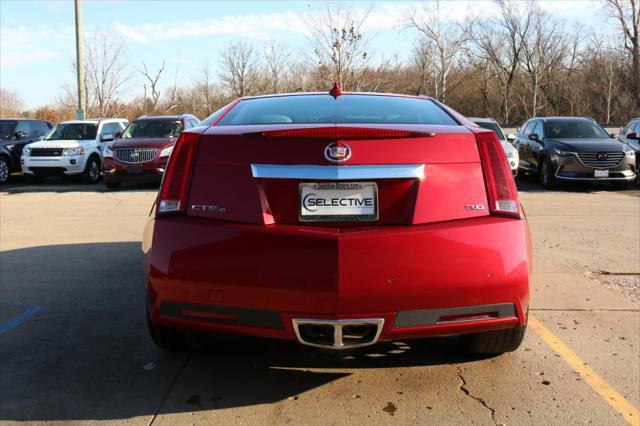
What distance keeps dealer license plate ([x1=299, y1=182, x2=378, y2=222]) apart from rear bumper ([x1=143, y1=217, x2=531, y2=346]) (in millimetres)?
70

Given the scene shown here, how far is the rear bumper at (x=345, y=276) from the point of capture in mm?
2834

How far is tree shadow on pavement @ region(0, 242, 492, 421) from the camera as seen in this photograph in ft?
10.5

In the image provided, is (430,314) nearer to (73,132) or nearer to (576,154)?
(576,154)

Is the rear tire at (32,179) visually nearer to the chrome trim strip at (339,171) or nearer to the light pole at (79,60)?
the light pole at (79,60)

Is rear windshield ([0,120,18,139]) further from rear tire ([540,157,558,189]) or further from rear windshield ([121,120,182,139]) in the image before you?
rear tire ([540,157,558,189])

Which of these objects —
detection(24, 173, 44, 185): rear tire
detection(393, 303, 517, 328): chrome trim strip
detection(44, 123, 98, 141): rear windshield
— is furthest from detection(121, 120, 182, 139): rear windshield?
A: detection(393, 303, 517, 328): chrome trim strip

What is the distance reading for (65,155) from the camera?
16078 mm

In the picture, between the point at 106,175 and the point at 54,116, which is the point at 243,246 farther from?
the point at 54,116

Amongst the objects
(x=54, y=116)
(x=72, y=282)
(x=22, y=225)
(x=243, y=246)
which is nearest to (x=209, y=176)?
(x=243, y=246)

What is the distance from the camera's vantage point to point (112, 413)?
121 inches

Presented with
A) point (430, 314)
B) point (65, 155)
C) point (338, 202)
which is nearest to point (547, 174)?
point (65, 155)

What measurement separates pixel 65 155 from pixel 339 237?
15040mm

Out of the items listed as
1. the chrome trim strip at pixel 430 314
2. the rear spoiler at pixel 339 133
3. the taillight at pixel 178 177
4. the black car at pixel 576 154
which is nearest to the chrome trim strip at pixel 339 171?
the rear spoiler at pixel 339 133

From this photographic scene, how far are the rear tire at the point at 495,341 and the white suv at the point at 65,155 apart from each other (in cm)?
1471
